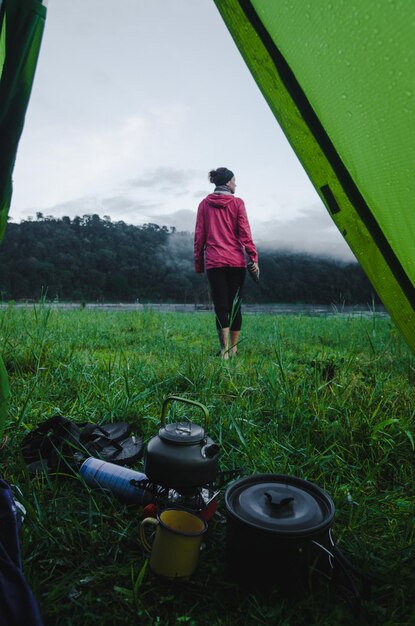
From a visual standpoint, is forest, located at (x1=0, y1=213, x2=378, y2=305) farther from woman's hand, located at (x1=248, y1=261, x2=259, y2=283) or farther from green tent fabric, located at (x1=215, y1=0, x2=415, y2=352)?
green tent fabric, located at (x1=215, y1=0, x2=415, y2=352)

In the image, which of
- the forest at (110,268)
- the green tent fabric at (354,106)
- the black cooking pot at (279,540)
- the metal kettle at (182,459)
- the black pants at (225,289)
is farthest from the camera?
the forest at (110,268)

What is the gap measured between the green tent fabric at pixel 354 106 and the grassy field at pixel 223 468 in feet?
2.64

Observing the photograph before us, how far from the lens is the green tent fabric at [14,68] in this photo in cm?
131

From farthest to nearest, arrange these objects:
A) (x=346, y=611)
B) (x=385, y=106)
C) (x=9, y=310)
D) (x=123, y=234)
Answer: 1. (x=123, y=234)
2. (x=9, y=310)
3. (x=346, y=611)
4. (x=385, y=106)

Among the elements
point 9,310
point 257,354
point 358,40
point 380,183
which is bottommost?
point 257,354

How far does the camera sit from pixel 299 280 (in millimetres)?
51219

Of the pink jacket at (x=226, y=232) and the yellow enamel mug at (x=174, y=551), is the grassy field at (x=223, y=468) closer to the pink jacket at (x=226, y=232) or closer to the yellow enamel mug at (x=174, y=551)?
the yellow enamel mug at (x=174, y=551)

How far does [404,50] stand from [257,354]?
364 centimetres

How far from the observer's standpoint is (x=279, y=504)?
1268 mm

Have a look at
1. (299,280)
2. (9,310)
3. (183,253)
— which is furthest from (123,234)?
(9,310)

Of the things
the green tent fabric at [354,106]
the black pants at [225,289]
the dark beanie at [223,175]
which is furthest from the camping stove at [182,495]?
the dark beanie at [223,175]

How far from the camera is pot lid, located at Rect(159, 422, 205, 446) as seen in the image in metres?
1.48

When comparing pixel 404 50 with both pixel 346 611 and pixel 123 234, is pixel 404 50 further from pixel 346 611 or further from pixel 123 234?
pixel 123 234

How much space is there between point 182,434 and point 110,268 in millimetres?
52460
